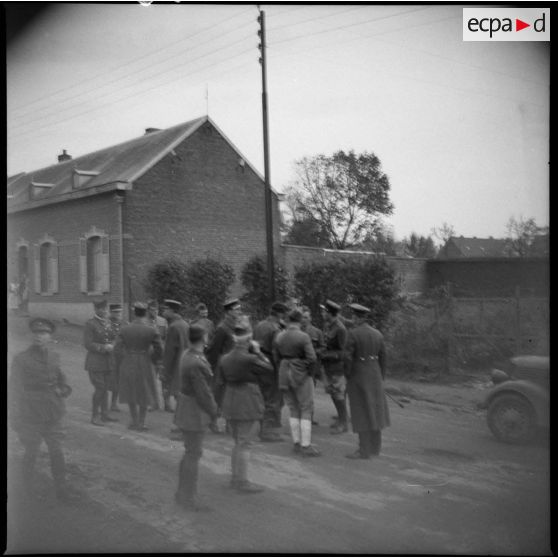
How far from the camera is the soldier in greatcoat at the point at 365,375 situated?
574cm

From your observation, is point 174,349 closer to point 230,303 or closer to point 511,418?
point 230,303

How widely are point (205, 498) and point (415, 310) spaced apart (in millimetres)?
4227

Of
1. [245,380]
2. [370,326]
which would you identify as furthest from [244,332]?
[370,326]

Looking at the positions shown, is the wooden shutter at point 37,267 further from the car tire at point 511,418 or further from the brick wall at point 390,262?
the car tire at point 511,418

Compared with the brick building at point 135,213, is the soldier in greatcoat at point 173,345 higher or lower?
lower

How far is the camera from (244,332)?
527 centimetres

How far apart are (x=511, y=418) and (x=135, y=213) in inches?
169

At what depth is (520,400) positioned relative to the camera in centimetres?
587

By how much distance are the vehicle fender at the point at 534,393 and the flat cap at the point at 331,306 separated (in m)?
1.87

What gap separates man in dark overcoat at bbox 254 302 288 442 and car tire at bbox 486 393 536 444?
2.20 m

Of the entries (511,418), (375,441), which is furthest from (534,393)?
(375,441)

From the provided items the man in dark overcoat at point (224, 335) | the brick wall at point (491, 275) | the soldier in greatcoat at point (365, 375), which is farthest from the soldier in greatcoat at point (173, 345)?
the brick wall at point (491, 275)
